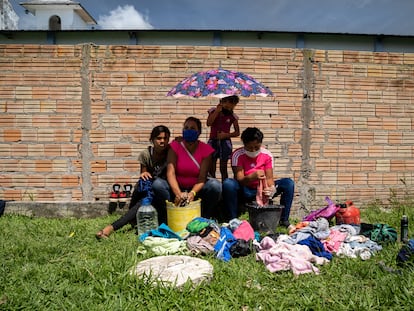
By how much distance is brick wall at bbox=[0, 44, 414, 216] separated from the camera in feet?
17.2

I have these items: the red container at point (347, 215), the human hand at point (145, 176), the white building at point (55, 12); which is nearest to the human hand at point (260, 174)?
the red container at point (347, 215)

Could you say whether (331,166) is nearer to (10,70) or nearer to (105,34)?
(10,70)

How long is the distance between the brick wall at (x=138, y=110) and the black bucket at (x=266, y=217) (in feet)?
4.53

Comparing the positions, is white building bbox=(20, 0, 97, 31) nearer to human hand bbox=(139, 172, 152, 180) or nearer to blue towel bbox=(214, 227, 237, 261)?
human hand bbox=(139, 172, 152, 180)

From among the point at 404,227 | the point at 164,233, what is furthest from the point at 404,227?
the point at 164,233

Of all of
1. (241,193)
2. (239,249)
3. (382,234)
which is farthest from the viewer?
(241,193)

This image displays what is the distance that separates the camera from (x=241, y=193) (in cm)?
462

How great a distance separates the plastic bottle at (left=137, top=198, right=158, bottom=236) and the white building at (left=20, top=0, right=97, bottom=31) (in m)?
28.3

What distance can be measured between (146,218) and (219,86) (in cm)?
177

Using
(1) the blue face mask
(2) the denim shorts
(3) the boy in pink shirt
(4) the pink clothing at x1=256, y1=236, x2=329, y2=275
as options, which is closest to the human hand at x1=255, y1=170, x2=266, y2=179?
(3) the boy in pink shirt

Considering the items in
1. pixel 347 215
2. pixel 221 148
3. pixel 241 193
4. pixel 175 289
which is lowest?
pixel 175 289

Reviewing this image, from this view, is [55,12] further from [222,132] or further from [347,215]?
[347,215]

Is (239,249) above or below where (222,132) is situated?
below

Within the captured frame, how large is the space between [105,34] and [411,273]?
71.5 ft
